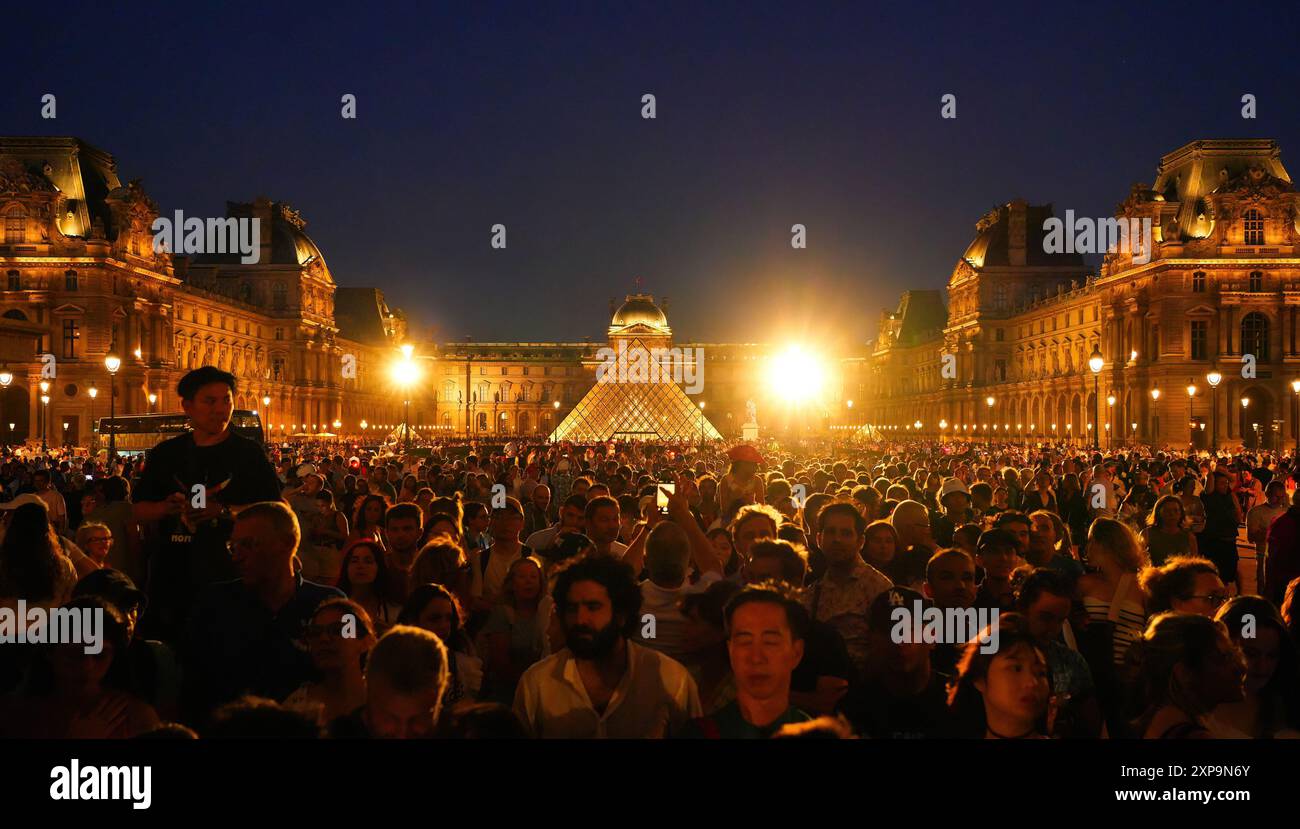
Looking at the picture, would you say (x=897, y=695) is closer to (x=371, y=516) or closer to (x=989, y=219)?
(x=371, y=516)

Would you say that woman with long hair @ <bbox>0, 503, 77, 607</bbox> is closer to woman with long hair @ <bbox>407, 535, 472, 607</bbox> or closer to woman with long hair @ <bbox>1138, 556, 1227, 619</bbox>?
woman with long hair @ <bbox>407, 535, 472, 607</bbox>

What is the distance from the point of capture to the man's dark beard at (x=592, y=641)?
362 cm

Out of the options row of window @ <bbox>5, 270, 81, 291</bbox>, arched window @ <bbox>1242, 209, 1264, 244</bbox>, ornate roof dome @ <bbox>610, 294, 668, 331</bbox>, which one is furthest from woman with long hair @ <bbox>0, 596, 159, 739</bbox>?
ornate roof dome @ <bbox>610, 294, 668, 331</bbox>

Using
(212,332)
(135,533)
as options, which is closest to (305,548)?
(135,533)

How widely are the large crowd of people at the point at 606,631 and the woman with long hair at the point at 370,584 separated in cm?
2

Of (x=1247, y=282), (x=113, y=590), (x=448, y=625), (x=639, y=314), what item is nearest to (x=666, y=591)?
(x=448, y=625)

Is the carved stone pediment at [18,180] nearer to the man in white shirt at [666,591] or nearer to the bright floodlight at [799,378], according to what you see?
the man in white shirt at [666,591]

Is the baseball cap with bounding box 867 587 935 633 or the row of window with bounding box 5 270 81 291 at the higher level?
the row of window with bounding box 5 270 81 291

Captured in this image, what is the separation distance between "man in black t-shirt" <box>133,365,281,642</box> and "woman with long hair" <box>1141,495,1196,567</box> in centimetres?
649

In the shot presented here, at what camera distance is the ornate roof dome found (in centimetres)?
12138

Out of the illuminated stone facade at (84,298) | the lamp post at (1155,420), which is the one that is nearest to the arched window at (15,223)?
the illuminated stone facade at (84,298)

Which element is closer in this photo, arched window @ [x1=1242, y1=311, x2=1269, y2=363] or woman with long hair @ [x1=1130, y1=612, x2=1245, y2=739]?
woman with long hair @ [x1=1130, y1=612, x2=1245, y2=739]

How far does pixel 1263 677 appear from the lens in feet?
12.9

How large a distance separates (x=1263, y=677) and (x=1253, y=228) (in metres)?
57.0
